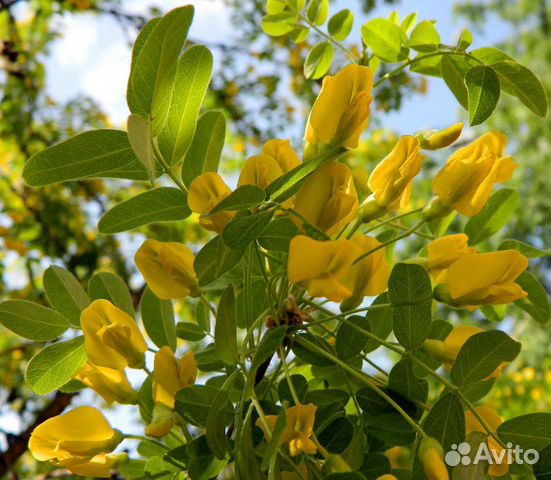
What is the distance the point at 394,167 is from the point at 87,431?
393 mm

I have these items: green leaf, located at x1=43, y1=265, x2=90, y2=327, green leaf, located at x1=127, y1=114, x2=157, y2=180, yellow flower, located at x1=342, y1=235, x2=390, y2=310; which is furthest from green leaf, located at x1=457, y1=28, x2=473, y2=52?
green leaf, located at x1=43, y1=265, x2=90, y2=327

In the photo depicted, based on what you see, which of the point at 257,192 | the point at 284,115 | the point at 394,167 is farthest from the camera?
the point at 284,115

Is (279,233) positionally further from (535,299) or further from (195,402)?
(535,299)

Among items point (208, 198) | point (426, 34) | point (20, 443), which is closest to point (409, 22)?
point (426, 34)

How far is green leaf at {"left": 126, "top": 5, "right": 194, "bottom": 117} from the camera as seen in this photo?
0.58 m

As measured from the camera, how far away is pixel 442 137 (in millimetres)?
703

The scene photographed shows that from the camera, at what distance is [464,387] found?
0.64 meters

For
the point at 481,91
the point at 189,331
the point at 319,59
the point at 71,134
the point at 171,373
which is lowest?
the point at 171,373

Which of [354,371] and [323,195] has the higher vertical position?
[323,195]

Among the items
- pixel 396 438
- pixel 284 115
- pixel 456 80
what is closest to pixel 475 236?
pixel 456 80

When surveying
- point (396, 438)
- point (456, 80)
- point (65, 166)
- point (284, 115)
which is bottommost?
point (396, 438)

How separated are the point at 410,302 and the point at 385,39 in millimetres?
336

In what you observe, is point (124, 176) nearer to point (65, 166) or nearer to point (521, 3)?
point (65, 166)

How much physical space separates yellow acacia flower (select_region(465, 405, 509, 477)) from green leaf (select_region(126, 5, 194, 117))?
43 cm
